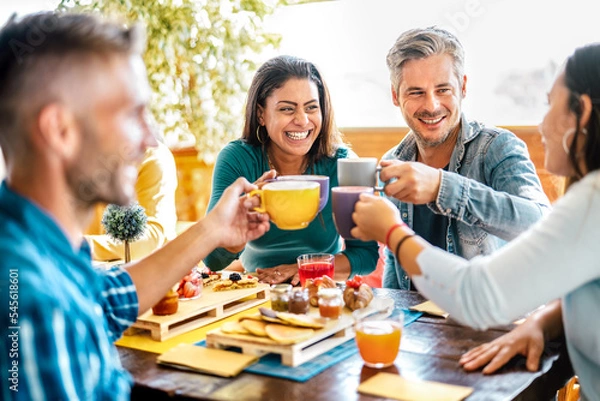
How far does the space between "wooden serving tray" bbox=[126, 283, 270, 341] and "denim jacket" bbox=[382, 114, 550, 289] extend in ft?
2.02

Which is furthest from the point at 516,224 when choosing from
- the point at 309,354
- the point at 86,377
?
the point at 86,377

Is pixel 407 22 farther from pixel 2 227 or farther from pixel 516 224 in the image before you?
pixel 2 227

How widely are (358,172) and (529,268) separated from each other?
590mm

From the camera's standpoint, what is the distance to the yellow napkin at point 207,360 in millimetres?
1375

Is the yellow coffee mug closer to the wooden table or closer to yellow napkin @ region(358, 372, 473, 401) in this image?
the wooden table

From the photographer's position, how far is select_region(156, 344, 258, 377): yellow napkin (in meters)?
1.38

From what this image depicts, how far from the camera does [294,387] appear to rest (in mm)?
1301

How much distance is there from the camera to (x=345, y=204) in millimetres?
1595

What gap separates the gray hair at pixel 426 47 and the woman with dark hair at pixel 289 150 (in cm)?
35

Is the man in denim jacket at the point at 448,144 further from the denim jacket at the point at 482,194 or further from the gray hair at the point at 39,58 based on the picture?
the gray hair at the point at 39,58

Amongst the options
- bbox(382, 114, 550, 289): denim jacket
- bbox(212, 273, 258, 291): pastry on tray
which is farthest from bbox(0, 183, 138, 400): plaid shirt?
bbox(382, 114, 550, 289): denim jacket

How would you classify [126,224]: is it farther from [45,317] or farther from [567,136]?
[567,136]

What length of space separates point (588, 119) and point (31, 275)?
1.05 m

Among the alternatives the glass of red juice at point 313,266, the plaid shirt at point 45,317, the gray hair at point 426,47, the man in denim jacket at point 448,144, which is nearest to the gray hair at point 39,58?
the plaid shirt at point 45,317
